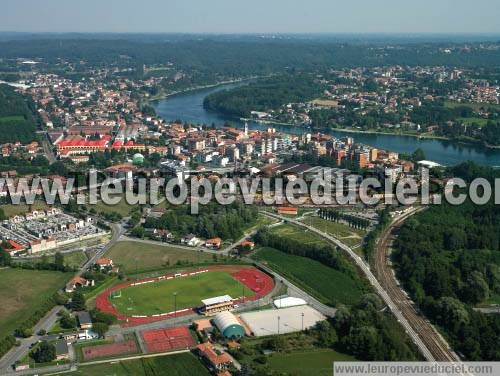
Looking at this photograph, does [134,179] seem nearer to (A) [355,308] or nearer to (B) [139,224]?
(B) [139,224]

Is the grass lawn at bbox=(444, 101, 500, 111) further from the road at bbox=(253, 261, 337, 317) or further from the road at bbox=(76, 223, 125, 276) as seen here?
the road at bbox=(253, 261, 337, 317)

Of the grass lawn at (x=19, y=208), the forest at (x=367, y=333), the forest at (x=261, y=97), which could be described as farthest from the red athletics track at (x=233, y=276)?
the forest at (x=261, y=97)

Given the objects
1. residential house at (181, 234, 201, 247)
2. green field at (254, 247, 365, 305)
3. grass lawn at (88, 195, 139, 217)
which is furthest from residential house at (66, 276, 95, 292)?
grass lawn at (88, 195, 139, 217)

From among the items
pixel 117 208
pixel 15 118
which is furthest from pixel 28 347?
pixel 15 118

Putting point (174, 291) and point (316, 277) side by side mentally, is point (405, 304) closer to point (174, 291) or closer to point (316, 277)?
point (316, 277)

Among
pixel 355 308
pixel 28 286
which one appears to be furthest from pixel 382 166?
pixel 28 286

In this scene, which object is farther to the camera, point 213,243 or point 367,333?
point 213,243
